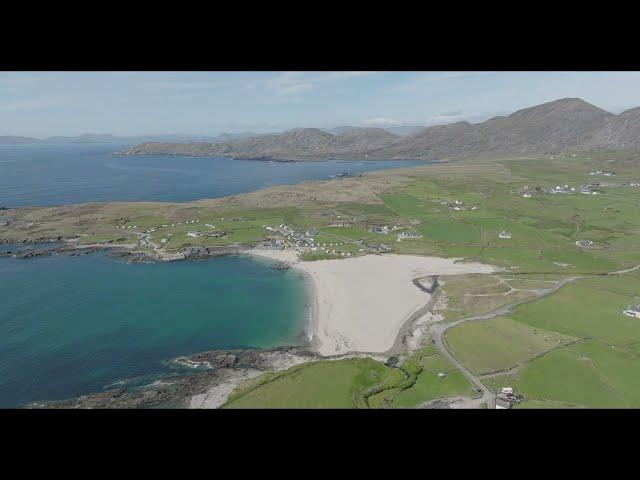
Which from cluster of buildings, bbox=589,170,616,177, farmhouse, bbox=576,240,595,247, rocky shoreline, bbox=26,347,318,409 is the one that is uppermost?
cluster of buildings, bbox=589,170,616,177

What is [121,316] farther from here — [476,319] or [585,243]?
[585,243]

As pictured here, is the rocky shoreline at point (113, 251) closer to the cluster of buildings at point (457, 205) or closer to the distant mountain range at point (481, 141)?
the cluster of buildings at point (457, 205)

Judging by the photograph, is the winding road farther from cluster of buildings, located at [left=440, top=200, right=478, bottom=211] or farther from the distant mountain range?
the distant mountain range

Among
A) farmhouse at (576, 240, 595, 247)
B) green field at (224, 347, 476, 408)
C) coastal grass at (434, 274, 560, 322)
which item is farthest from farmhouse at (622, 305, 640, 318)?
farmhouse at (576, 240, 595, 247)

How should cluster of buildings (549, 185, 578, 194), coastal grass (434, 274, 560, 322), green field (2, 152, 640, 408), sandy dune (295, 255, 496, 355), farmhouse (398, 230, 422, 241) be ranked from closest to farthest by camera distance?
1. green field (2, 152, 640, 408)
2. sandy dune (295, 255, 496, 355)
3. coastal grass (434, 274, 560, 322)
4. farmhouse (398, 230, 422, 241)
5. cluster of buildings (549, 185, 578, 194)

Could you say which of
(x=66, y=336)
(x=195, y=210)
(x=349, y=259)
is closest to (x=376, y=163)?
(x=195, y=210)
